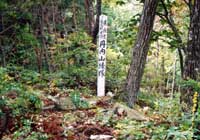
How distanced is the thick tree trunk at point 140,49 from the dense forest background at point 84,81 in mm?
20

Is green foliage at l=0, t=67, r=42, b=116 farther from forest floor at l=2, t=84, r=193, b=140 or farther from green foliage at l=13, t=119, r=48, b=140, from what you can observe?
green foliage at l=13, t=119, r=48, b=140

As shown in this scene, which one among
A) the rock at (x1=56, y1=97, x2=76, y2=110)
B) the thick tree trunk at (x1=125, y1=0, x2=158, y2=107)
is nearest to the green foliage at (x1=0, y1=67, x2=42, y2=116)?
the rock at (x1=56, y1=97, x2=76, y2=110)

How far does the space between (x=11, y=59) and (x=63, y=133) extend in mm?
6987

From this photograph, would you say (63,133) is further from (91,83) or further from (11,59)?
(11,59)

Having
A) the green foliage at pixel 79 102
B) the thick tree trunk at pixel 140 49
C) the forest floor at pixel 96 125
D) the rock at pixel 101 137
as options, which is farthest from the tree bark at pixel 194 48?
the rock at pixel 101 137

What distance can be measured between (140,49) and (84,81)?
2.85 meters

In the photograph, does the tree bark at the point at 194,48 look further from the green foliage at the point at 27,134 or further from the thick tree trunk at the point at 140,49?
the green foliage at the point at 27,134

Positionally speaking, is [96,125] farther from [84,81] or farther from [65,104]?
[84,81]

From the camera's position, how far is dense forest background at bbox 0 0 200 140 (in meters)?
4.43

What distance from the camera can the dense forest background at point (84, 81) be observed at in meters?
4.43

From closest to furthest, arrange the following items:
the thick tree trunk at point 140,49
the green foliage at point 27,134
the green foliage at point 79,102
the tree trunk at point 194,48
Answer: the green foliage at point 27,134, the tree trunk at point 194,48, the green foliage at point 79,102, the thick tree trunk at point 140,49

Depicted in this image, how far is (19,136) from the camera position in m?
4.49

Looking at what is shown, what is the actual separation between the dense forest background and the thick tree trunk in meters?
0.02

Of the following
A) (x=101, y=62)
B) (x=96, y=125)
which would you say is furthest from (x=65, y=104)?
(x=101, y=62)
